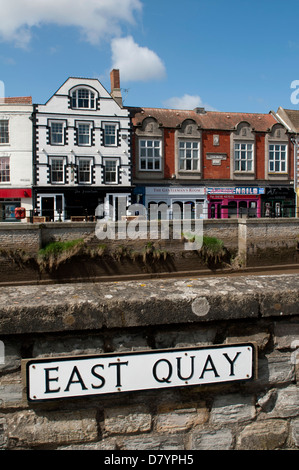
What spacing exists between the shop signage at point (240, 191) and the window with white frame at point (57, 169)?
37.8 feet

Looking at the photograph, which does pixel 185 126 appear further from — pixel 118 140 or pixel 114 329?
pixel 114 329

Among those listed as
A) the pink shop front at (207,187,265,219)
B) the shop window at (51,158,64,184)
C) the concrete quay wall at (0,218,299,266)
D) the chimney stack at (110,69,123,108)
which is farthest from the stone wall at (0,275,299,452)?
the chimney stack at (110,69,123,108)

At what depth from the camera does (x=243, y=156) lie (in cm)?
3070

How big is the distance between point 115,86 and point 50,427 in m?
30.7

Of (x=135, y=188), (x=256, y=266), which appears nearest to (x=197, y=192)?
(x=135, y=188)

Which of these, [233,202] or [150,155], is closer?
[150,155]

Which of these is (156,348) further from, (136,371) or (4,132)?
(4,132)

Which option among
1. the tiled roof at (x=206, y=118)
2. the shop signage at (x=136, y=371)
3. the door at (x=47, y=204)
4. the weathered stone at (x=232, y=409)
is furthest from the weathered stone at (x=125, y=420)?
the tiled roof at (x=206, y=118)

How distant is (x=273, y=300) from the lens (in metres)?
2.39

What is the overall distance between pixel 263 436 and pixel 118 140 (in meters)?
26.7

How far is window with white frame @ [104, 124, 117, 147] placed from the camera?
90.0 ft

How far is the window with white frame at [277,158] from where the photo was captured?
31.1m

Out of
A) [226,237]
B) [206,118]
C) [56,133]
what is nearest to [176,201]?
[206,118]

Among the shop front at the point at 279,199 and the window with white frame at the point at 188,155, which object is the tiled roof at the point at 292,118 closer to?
the shop front at the point at 279,199
